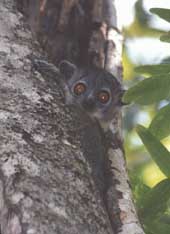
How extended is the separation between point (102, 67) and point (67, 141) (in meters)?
2.04

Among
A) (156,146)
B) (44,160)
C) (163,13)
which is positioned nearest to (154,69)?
(163,13)

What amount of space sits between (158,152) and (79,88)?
1761mm

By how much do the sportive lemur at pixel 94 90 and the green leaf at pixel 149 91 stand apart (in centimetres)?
114

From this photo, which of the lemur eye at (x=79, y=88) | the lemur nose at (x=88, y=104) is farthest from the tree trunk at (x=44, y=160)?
the lemur eye at (x=79, y=88)

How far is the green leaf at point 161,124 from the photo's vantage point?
348 centimetres

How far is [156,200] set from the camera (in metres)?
3.25

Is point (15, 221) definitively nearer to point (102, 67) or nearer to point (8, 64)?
point (8, 64)

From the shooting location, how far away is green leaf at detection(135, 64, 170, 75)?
3556 millimetres

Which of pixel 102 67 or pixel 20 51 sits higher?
pixel 20 51

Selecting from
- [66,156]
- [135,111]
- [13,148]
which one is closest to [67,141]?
[66,156]

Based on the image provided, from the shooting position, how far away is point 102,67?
4953mm

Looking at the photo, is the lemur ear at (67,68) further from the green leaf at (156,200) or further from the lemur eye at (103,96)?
the green leaf at (156,200)

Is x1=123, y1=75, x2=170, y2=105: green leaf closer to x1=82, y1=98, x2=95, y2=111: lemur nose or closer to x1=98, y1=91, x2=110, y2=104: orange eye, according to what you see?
x1=82, y1=98, x2=95, y2=111: lemur nose

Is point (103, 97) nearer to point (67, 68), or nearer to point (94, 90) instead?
point (94, 90)
